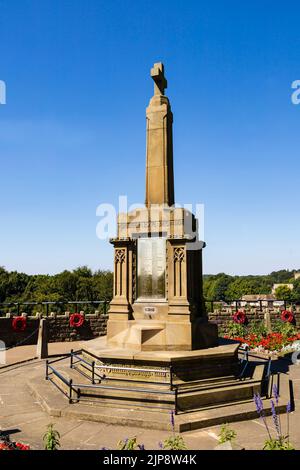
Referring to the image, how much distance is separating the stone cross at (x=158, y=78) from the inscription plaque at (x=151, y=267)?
4.82 meters

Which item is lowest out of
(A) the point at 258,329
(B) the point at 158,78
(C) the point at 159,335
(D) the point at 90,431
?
(D) the point at 90,431

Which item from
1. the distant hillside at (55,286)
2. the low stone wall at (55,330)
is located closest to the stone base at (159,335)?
the low stone wall at (55,330)

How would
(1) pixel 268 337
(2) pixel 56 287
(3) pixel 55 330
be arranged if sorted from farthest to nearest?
(2) pixel 56 287 < (3) pixel 55 330 < (1) pixel 268 337

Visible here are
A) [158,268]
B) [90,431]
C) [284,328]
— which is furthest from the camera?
[284,328]

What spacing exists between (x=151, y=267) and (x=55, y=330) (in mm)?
10974

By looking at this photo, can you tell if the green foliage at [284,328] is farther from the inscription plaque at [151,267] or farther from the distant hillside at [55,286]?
the distant hillside at [55,286]

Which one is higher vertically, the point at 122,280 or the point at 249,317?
the point at 122,280

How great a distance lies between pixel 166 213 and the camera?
11.1m

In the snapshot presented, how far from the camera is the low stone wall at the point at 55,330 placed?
63.3 ft

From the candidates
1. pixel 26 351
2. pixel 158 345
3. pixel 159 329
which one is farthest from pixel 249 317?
pixel 158 345

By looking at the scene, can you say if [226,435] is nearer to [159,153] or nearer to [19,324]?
[159,153]

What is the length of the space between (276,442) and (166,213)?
23.3ft

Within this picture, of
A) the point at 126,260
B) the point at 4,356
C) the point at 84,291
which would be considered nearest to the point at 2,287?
the point at 84,291

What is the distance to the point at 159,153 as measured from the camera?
460 inches
